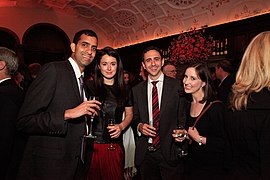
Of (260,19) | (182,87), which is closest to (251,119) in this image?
(182,87)

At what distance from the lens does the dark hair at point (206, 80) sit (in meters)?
2.69

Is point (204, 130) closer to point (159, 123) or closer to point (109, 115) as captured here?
point (159, 123)

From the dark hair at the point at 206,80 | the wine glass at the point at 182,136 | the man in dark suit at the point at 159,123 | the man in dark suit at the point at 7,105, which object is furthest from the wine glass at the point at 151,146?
the man in dark suit at the point at 7,105

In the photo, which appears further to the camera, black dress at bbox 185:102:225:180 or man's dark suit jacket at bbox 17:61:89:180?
black dress at bbox 185:102:225:180

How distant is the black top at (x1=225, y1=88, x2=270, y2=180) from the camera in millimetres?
1619

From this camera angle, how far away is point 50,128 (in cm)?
204

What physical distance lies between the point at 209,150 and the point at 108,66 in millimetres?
1315

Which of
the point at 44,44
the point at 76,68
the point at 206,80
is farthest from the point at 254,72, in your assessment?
the point at 44,44

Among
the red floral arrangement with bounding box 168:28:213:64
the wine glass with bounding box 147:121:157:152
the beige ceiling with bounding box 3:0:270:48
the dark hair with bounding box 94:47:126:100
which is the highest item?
the beige ceiling with bounding box 3:0:270:48

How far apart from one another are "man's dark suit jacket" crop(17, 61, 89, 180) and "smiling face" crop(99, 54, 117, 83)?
0.70 meters

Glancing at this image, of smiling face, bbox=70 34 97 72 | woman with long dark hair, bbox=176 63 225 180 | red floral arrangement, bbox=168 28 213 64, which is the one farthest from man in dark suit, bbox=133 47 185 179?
red floral arrangement, bbox=168 28 213 64

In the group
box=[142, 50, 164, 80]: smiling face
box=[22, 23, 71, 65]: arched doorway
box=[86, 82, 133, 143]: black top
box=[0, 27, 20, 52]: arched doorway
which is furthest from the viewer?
box=[22, 23, 71, 65]: arched doorway

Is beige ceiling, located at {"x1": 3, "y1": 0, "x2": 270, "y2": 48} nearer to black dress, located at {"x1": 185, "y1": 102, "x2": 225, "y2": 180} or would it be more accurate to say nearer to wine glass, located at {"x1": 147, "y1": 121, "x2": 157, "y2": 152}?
black dress, located at {"x1": 185, "y1": 102, "x2": 225, "y2": 180}

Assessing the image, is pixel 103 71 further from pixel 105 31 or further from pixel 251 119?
pixel 105 31
